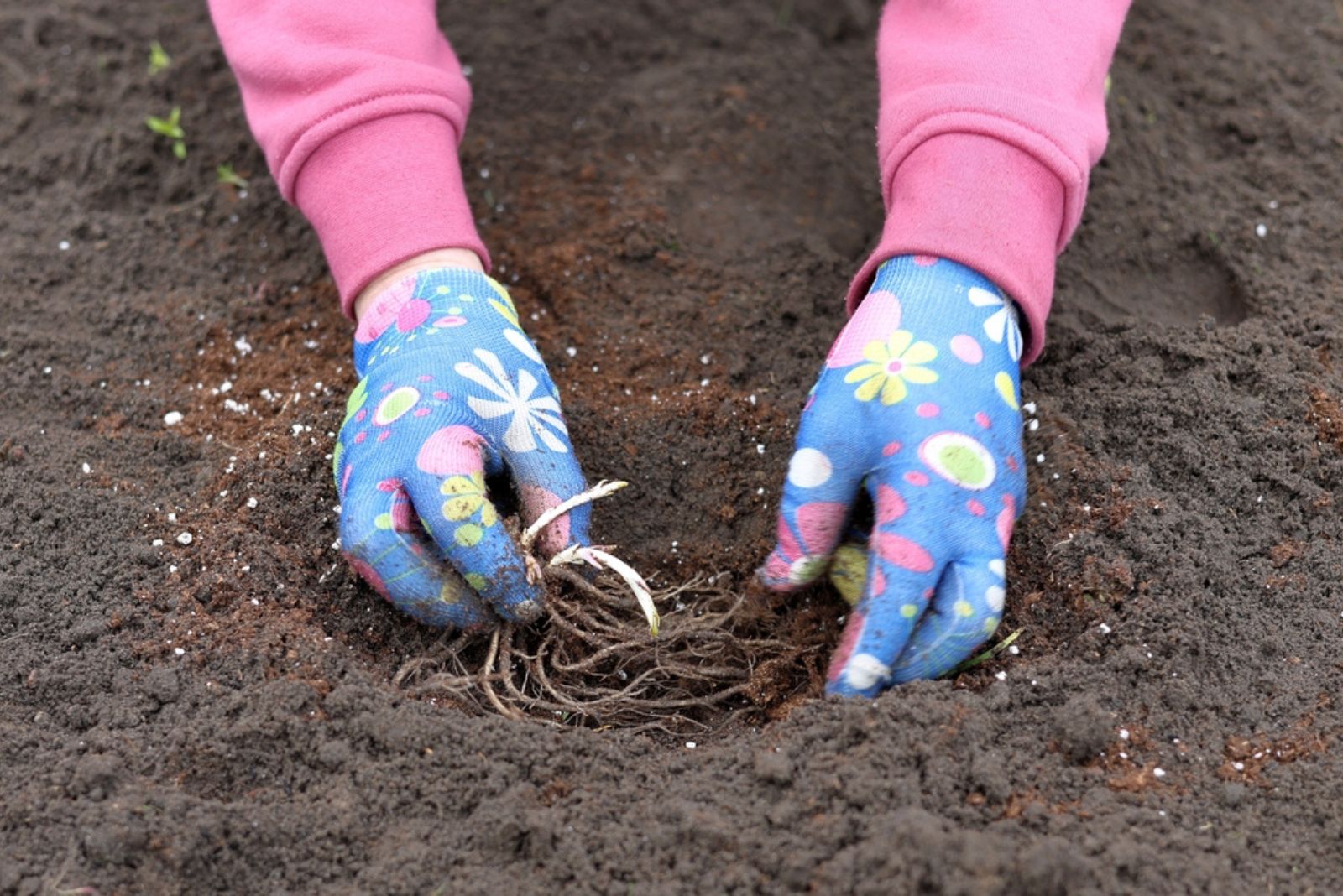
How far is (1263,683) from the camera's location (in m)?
1.61

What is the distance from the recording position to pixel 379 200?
6.71ft

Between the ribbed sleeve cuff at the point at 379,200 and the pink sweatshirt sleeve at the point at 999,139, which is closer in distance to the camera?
the pink sweatshirt sleeve at the point at 999,139

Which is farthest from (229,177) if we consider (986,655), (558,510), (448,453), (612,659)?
(986,655)

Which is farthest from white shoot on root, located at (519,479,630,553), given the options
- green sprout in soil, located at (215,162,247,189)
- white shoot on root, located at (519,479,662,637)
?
green sprout in soil, located at (215,162,247,189)

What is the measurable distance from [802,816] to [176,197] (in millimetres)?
1967

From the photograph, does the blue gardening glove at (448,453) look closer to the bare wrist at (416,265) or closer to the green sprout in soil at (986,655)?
the bare wrist at (416,265)

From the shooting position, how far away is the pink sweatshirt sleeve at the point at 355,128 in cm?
204

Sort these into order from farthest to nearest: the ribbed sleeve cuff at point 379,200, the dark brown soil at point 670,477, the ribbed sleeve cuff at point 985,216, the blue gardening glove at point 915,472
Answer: the ribbed sleeve cuff at point 379,200 → the ribbed sleeve cuff at point 985,216 → the blue gardening glove at point 915,472 → the dark brown soil at point 670,477

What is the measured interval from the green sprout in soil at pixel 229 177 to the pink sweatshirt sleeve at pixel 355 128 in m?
0.43

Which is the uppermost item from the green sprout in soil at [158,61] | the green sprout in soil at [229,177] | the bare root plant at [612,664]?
the green sprout in soil at [158,61]

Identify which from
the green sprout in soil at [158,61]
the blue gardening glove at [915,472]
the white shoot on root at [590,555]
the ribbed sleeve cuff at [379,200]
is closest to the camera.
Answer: the blue gardening glove at [915,472]

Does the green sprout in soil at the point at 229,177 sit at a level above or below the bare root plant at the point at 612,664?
above

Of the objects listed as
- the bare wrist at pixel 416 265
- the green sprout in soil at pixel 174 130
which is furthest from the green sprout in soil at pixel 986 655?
the green sprout in soil at pixel 174 130

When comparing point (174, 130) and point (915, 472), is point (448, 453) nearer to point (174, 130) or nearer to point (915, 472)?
point (915, 472)
